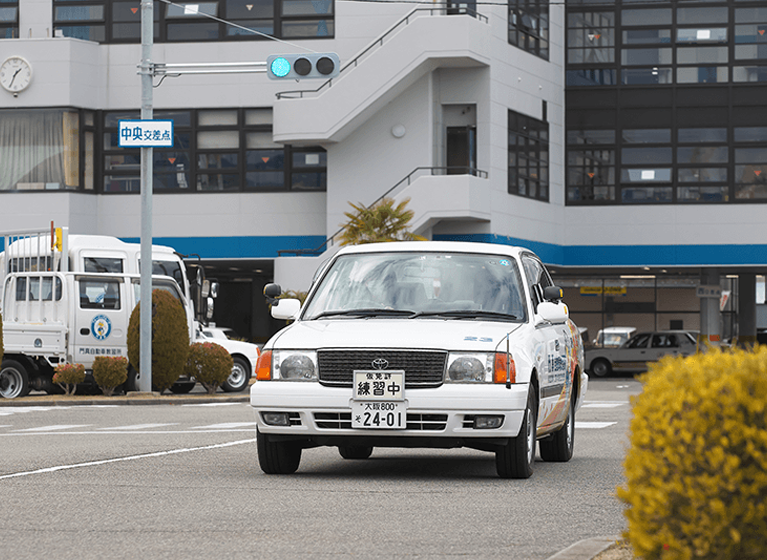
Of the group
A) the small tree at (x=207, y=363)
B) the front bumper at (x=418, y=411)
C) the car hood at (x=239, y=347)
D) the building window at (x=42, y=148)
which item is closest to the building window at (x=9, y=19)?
the building window at (x=42, y=148)

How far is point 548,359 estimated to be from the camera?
10.5 meters

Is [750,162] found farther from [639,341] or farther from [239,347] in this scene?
[239,347]

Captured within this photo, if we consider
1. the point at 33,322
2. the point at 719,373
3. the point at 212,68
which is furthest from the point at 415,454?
the point at 33,322

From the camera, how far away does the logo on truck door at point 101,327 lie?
82.0 ft

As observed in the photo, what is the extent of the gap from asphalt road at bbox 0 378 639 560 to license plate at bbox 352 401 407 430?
1.48 ft

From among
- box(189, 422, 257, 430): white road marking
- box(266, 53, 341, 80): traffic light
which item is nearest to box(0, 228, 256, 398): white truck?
box(266, 53, 341, 80): traffic light

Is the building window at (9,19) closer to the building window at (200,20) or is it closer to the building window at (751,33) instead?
the building window at (200,20)

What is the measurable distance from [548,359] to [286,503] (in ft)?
9.94

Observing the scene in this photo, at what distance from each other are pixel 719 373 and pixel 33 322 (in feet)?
71.5

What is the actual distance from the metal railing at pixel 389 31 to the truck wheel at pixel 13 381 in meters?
12.6

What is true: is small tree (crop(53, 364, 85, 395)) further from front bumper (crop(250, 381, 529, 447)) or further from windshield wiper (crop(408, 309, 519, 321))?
front bumper (crop(250, 381, 529, 447))

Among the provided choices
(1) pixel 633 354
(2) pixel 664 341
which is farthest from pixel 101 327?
(2) pixel 664 341

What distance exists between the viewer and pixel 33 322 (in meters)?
24.6

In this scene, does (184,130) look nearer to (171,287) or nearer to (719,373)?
(171,287)
